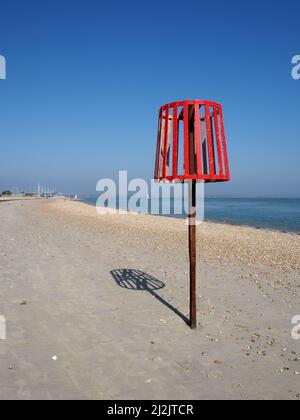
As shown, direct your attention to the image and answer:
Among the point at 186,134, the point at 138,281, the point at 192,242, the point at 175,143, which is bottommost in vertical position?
the point at 138,281

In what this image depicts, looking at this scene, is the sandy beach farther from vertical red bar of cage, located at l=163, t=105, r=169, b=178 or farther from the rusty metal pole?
vertical red bar of cage, located at l=163, t=105, r=169, b=178

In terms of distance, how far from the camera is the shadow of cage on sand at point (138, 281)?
7312mm

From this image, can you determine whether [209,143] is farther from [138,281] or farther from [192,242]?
[138,281]

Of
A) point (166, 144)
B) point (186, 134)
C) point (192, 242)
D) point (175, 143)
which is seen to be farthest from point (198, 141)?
point (192, 242)

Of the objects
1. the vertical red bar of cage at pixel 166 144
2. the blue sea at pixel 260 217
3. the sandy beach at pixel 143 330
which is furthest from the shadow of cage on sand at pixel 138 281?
the blue sea at pixel 260 217

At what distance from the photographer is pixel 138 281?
809cm

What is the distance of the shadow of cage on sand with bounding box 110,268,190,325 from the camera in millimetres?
7312

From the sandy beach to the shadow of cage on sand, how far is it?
24mm

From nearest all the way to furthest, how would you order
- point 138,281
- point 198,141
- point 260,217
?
point 198,141
point 138,281
point 260,217

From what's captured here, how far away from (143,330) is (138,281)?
9.45ft
